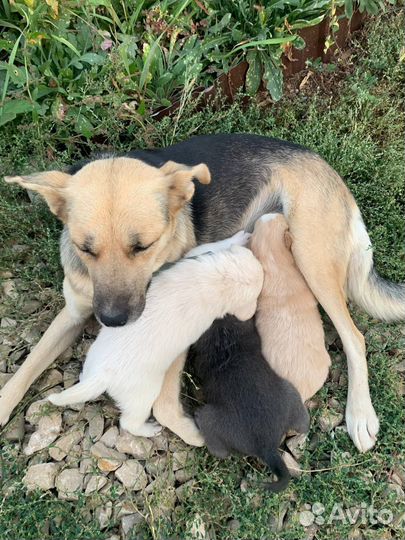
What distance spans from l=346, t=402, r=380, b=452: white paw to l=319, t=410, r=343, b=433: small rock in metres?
0.09

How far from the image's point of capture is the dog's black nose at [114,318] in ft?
9.32

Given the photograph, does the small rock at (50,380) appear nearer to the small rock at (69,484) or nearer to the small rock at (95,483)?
the small rock at (69,484)

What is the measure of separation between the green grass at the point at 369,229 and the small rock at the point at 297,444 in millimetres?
70

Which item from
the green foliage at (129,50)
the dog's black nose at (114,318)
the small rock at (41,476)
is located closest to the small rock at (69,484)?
the small rock at (41,476)

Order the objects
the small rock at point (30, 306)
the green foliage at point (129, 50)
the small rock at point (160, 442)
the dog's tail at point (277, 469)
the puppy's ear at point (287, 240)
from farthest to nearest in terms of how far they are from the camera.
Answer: the green foliage at point (129, 50), the small rock at point (30, 306), the puppy's ear at point (287, 240), the small rock at point (160, 442), the dog's tail at point (277, 469)

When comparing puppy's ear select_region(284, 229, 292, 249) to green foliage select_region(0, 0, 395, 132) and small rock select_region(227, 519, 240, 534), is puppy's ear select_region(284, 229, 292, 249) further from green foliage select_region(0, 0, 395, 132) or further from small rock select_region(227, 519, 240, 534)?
small rock select_region(227, 519, 240, 534)

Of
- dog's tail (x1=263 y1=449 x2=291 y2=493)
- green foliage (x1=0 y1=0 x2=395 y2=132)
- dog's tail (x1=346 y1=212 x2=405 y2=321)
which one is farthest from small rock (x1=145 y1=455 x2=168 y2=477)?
green foliage (x1=0 y1=0 x2=395 y2=132)

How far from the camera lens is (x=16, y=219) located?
4.08 m

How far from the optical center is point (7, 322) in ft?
12.7

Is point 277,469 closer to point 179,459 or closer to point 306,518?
point 306,518

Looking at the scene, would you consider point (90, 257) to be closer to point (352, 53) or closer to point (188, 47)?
point (188, 47)

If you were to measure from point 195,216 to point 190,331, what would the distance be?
0.87 m

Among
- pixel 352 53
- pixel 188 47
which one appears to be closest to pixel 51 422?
pixel 188 47

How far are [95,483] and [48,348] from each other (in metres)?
0.92
